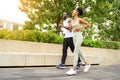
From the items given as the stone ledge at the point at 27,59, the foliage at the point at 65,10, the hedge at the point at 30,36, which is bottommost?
the stone ledge at the point at 27,59

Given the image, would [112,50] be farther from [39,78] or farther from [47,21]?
[39,78]

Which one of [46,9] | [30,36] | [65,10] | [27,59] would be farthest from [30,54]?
[46,9]

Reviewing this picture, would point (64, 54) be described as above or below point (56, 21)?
below

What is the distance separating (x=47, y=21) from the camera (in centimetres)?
1914

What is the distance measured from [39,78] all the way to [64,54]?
2.65m

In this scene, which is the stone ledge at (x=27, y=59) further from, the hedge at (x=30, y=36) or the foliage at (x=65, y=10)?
the foliage at (x=65, y=10)

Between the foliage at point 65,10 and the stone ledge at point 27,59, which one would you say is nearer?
the stone ledge at point 27,59

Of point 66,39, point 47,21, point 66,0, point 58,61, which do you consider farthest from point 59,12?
point 66,39

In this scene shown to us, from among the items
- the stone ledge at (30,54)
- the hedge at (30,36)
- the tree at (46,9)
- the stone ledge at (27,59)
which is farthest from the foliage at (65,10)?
the stone ledge at (27,59)

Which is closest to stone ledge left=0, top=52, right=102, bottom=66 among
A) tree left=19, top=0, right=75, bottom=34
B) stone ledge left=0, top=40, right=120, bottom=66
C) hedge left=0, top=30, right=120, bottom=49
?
stone ledge left=0, top=40, right=120, bottom=66

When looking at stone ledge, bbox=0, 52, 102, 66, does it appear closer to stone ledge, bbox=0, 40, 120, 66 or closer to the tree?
stone ledge, bbox=0, 40, 120, 66

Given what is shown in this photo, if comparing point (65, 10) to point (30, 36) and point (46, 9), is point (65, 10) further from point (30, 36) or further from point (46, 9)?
point (30, 36)

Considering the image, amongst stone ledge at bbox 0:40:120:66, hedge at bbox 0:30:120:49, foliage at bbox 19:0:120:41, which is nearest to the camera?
stone ledge at bbox 0:40:120:66

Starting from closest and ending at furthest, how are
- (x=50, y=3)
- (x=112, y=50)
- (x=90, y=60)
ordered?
(x=90, y=60) < (x=112, y=50) < (x=50, y=3)
